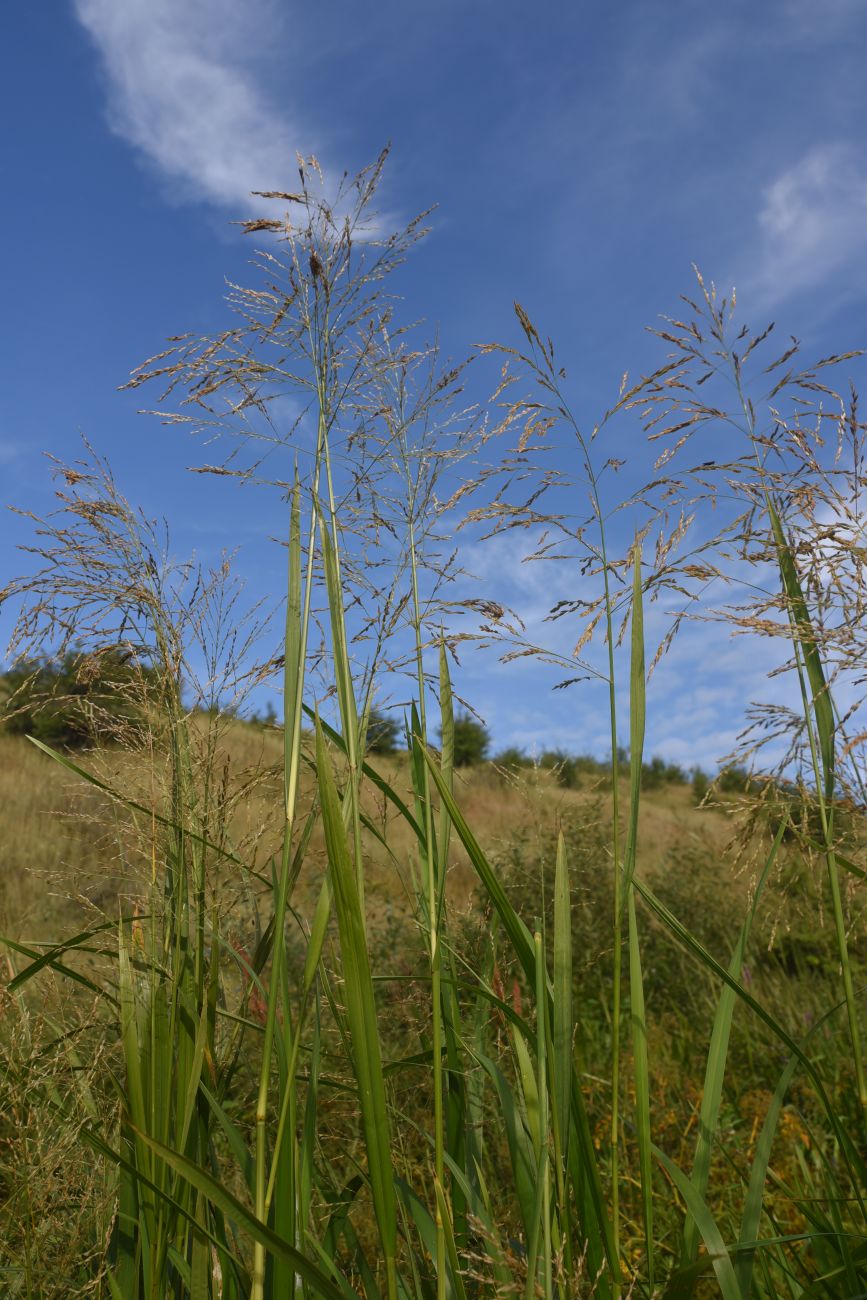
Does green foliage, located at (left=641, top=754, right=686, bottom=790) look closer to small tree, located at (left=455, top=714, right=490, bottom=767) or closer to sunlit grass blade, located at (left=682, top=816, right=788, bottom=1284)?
small tree, located at (left=455, top=714, right=490, bottom=767)

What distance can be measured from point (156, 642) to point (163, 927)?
535 millimetres

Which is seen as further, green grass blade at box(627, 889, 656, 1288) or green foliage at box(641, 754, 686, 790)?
green foliage at box(641, 754, 686, 790)

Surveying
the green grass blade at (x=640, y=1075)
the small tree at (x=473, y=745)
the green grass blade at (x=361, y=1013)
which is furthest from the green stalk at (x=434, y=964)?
Result: the small tree at (x=473, y=745)

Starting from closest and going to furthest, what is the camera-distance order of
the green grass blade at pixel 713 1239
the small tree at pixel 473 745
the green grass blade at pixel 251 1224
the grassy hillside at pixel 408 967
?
the green grass blade at pixel 251 1224, the green grass blade at pixel 713 1239, the grassy hillside at pixel 408 967, the small tree at pixel 473 745

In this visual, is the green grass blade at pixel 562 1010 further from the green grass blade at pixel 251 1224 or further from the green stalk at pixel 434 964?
the green grass blade at pixel 251 1224

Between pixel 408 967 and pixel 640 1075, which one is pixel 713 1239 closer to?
pixel 640 1075

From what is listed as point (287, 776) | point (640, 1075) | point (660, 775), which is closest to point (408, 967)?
point (640, 1075)

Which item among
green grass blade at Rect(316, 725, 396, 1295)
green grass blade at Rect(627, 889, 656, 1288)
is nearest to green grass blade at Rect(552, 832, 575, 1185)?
green grass blade at Rect(627, 889, 656, 1288)

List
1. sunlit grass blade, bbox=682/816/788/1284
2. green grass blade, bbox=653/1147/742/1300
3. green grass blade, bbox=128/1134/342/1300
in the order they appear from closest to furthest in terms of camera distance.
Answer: green grass blade, bbox=128/1134/342/1300, green grass blade, bbox=653/1147/742/1300, sunlit grass blade, bbox=682/816/788/1284

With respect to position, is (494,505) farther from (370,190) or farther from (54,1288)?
(54,1288)

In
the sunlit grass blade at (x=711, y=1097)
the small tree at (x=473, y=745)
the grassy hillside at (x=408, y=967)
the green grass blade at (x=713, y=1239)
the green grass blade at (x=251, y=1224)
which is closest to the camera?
the green grass blade at (x=251, y=1224)

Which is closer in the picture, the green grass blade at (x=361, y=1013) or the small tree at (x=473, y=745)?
the green grass blade at (x=361, y=1013)

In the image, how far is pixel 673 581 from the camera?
1.69 meters

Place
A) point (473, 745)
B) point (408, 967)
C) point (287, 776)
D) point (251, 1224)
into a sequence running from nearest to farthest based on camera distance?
point (251, 1224)
point (287, 776)
point (408, 967)
point (473, 745)
